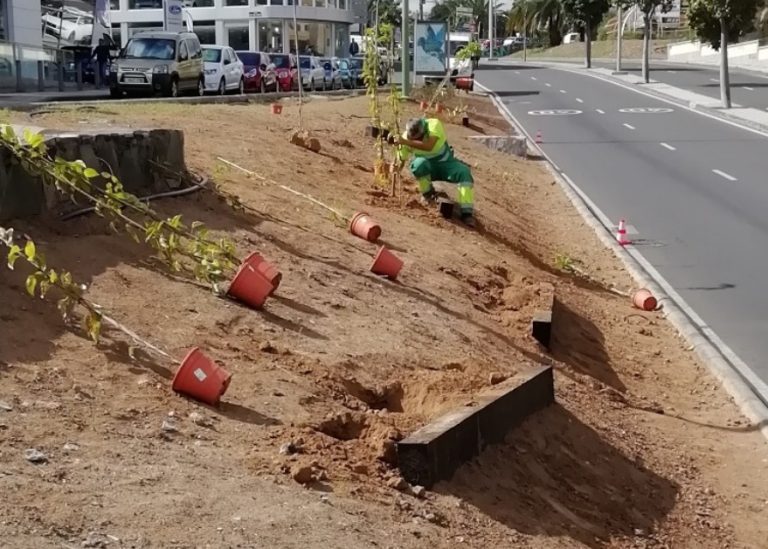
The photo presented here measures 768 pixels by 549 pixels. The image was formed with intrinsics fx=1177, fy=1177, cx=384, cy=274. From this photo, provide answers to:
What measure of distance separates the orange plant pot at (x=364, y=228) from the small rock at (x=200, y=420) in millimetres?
5480

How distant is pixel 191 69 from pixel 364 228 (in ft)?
76.9

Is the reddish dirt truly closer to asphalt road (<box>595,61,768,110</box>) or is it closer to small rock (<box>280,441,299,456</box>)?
small rock (<box>280,441,299,456</box>)

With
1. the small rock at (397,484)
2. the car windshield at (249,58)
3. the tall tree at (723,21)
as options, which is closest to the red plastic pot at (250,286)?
the small rock at (397,484)

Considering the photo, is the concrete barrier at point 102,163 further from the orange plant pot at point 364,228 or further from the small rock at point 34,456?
the small rock at point 34,456

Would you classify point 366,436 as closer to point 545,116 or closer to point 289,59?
point 545,116

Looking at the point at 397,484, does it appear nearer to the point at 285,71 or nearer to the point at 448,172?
the point at 448,172

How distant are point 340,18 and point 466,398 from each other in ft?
257

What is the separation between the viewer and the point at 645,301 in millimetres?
11977

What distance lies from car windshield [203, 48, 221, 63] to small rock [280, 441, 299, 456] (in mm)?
31791

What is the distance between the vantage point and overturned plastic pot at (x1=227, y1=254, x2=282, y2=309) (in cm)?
782

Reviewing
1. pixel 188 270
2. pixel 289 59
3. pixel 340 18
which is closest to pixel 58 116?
pixel 188 270

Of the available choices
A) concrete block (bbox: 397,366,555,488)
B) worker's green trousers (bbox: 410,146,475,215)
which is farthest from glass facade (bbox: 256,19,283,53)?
concrete block (bbox: 397,366,555,488)

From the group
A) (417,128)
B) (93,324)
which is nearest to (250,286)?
(93,324)

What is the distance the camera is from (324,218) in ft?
38.0
